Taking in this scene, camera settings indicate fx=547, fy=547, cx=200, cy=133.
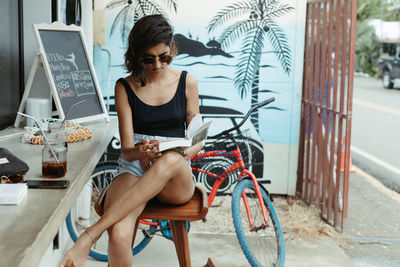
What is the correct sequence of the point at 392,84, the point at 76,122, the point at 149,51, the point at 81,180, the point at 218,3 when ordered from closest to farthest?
the point at 81,180
the point at 149,51
the point at 76,122
the point at 218,3
the point at 392,84

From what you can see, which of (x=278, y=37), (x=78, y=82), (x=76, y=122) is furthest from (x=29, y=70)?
(x=278, y=37)

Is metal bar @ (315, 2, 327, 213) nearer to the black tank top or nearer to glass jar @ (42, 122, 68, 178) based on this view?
the black tank top

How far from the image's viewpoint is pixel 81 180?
239 centimetres

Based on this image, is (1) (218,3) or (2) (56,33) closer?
(2) (56,33)

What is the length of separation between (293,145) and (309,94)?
0.55 meters

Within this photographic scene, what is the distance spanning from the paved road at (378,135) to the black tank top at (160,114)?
4240 millimetres

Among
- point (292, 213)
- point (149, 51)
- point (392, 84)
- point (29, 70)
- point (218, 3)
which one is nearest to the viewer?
point (149, 51)

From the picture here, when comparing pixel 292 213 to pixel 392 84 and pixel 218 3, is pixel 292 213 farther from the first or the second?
pixel 392 84

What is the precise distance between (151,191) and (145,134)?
18.6 inches

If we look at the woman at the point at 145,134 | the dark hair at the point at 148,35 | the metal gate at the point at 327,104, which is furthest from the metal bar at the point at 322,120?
the dark hair at the point at 148,35

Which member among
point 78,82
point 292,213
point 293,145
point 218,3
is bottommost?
point 292,213

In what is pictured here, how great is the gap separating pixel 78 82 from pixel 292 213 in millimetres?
2260

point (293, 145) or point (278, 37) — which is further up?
point (278, 37)

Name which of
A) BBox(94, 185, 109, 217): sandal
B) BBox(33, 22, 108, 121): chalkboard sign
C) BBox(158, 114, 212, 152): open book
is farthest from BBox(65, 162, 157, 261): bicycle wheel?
BBox(158, 114, 212, 152): open book
